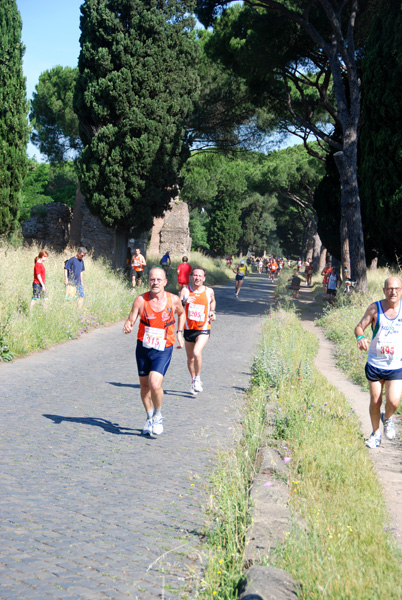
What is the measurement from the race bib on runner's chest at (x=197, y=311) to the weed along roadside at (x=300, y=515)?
90.0 inches

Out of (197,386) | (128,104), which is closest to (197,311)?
(197,386)

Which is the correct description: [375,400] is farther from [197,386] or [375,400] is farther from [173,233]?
[173,233]

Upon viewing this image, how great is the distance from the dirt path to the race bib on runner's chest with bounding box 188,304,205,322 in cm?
238

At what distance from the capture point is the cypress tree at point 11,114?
70.3ft

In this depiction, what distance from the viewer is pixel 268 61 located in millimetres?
24484

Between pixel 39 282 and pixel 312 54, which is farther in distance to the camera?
pixel 312 54

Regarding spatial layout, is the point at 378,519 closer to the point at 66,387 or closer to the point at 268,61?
the point at 66,387

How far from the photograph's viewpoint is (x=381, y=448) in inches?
282

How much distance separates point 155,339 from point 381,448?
9.06 ft

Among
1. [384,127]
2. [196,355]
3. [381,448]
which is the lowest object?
[381,448]

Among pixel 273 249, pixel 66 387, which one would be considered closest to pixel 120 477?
pixel 66 387

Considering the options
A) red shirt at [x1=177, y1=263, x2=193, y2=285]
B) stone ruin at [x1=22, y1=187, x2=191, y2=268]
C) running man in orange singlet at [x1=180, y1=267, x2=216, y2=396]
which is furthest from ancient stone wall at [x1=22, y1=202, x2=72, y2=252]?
running man in orange singlet at [x1=180, y1=267, x2=216, y2=396]

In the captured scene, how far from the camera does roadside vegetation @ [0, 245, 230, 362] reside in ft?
39.2

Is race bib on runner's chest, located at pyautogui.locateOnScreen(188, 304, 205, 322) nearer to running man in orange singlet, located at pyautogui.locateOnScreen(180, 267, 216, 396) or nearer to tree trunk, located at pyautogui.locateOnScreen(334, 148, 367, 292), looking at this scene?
running man in orange singlet, located at pyautogui.locateOnScreen(180, 267, 216, 396)
